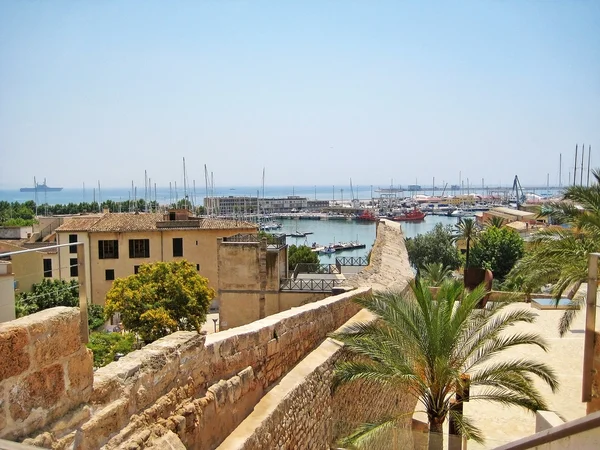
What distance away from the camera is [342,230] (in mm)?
119688

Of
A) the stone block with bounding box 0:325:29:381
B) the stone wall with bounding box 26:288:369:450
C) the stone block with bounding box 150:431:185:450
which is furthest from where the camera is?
the stone block with bounding box 150:431:185:450

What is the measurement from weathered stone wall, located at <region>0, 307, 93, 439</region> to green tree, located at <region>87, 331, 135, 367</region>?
36.6 feet

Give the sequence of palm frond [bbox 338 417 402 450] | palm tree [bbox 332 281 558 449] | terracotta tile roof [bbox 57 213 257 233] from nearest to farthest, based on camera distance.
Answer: palm frond [bbox 338 417 402 450] → palm tree [bbox 332 281 558 449] → terracotta tile roof [bbox 57 213 257 233]

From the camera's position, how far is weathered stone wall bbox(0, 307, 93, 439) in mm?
2916

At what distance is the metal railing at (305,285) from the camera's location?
17188mm

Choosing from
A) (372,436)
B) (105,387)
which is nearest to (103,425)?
(105,387)

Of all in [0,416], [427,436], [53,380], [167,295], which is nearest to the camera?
[0,416]

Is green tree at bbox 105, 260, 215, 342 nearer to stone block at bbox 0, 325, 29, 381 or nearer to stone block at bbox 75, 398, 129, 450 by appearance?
stone block at bbox 75, 398, 129, 450

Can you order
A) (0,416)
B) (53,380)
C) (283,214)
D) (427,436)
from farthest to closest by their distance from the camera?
(283,214) < (427,436) < (53,380) < (0,416)

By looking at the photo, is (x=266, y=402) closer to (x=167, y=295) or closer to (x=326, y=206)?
(x=167, y=295)

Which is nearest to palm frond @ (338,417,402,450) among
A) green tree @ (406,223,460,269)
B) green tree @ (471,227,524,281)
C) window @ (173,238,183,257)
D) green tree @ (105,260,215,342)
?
green tree @ (105,260,215,342)

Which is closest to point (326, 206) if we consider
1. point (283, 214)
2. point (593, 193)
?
point (283, 214)

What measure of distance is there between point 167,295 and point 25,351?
18.4 metres

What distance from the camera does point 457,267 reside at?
150 ft
